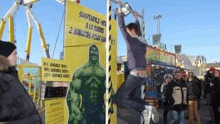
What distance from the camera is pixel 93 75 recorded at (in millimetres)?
4602

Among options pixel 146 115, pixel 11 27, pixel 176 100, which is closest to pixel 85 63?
pixel 146 115

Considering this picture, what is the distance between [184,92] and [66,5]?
4300 mm

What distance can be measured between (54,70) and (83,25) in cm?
113

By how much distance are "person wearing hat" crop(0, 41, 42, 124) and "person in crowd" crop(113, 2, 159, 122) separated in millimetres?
2217

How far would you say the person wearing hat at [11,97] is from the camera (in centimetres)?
238

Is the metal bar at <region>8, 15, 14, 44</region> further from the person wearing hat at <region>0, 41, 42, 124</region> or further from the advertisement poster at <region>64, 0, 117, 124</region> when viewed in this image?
the person wearing hat at <region>0, 41, 42, 124</region>

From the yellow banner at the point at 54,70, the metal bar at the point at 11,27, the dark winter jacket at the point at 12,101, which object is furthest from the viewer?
the metal bar at the point at 11,27

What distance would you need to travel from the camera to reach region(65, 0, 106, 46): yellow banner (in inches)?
155

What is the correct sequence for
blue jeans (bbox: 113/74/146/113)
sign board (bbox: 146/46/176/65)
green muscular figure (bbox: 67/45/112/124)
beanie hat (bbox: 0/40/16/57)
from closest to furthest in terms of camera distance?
beanie hat (bbox: 0/40/16/57)
green muscular figure (bbox: 67/45/112/124)
blue jeans (bbox: 113/74/146/113)
sign board (bbox: 146/46/176/65)

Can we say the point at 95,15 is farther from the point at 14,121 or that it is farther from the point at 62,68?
the point at 14,121

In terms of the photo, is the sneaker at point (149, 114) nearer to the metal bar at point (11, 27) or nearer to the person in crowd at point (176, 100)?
the person in crowd at point (176, 100)

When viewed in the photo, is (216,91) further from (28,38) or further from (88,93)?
(28,38)

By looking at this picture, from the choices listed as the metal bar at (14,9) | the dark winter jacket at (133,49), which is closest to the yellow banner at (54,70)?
the dark winter jacket at (133,49)

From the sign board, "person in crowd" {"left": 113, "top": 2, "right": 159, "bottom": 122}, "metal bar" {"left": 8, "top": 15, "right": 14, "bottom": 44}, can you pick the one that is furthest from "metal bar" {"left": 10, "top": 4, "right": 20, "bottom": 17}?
"person in crowd" {"left": 113, "top": 2, "right": 159, "bottom": 122}
